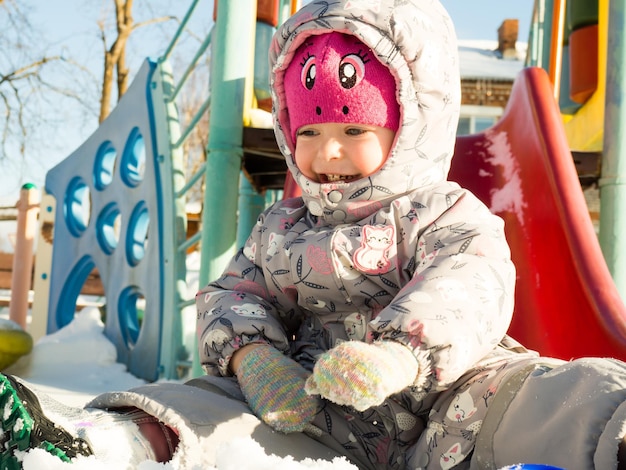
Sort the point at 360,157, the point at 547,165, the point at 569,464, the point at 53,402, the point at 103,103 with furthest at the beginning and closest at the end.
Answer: the point at 103,103
the point at 547,165
the point at 360,157
the point at 53,402
the point at 569,464

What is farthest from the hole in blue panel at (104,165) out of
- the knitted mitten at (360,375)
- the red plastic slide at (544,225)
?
the knitted mitten at (360,375)

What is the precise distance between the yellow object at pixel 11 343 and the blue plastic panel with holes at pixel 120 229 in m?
0.42

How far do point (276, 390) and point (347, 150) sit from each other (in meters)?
0.49

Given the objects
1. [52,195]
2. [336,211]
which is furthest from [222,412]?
[52,195]

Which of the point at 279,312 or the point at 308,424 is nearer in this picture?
the point at 308,424

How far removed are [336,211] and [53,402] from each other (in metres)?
0.64

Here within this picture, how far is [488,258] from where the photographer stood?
1.17 metres

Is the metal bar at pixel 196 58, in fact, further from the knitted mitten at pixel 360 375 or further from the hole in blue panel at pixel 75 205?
the knitted mitten at pixel 360 375

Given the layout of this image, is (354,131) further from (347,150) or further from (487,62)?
(487,62)

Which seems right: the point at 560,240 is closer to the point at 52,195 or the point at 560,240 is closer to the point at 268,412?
the point at 268,412

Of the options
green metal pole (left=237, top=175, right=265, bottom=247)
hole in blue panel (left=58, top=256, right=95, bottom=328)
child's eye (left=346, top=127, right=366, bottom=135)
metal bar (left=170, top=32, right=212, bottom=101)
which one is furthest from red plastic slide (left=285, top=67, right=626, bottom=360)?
hole in blue panel (left=58, top=256, right=95, bottom=328)

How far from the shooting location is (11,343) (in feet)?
9.60

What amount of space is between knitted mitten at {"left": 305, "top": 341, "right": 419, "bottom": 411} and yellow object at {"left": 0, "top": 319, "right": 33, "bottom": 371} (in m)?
2.34

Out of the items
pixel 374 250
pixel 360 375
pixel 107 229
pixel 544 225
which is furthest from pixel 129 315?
pixel 360 375
